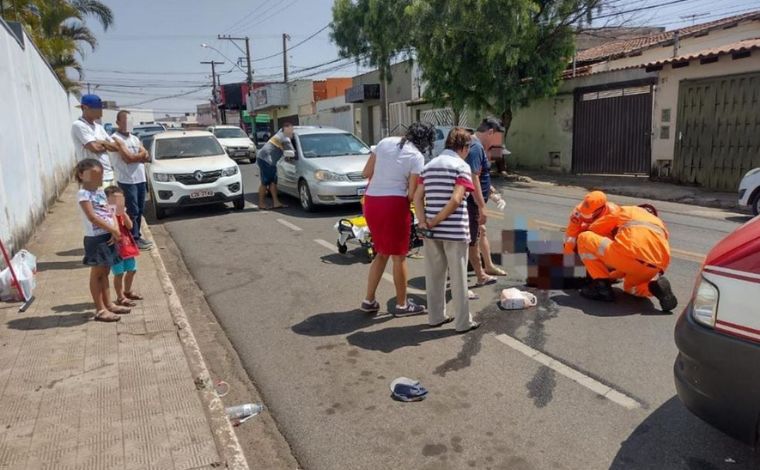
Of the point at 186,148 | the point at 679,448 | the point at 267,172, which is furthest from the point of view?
the point at 267,172

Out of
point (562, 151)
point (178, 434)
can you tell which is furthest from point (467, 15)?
point (178, 434)

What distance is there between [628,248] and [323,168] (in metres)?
6.63

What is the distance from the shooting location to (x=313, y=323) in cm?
523

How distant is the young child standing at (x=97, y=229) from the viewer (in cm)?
473

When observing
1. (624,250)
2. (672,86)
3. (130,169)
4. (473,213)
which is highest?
(672,86)

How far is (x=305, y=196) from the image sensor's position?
11.2 m

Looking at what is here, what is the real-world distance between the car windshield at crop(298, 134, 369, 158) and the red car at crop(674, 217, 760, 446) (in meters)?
9.43

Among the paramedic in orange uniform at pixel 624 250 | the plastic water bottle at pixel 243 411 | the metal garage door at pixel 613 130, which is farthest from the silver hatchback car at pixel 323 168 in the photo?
the metal garage door at pixel 613 130

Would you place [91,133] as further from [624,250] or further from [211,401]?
[624,250]

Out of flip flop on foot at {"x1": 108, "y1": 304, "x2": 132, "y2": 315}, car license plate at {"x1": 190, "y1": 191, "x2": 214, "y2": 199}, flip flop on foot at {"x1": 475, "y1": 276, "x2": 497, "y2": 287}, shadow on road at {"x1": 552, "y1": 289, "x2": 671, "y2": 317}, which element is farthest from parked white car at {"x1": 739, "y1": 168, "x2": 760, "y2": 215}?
flip flop on foot at {"x1": 108, "y1": 304, "x2": 132, "y2": 315}

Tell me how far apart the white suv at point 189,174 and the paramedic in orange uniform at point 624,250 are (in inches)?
291

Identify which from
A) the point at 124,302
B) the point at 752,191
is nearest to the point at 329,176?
the point at 124,302

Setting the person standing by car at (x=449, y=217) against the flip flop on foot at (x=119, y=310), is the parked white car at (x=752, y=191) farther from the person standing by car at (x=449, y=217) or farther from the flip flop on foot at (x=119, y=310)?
the flip flop on foot at (x=119, y=310)

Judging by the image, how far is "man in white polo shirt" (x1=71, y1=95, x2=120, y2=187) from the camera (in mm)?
6262
